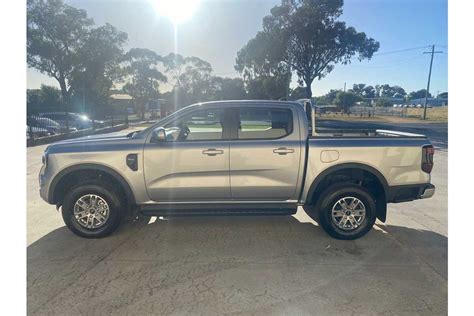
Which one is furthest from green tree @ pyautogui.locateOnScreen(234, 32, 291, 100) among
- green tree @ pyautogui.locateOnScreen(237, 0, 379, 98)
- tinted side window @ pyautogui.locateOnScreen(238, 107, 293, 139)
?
tinted side window @ pyautogui.locateOnScreen(238, 107, 293, 139)

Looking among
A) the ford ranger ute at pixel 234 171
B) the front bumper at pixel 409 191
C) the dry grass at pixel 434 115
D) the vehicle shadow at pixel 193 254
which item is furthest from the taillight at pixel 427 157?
the dry grass at pixel 434 115

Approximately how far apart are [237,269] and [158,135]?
1908mm

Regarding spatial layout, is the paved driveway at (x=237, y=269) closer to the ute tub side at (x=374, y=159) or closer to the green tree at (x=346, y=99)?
the ute tub side at (x=374, y=159)

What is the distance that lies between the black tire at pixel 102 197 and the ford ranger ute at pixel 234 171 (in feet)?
0.04

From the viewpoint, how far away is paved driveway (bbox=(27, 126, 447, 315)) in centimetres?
279

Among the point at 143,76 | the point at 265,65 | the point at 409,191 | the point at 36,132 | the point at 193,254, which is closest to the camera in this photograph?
the point at 193,254

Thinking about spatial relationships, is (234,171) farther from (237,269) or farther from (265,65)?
(265,65)

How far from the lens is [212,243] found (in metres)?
3.98

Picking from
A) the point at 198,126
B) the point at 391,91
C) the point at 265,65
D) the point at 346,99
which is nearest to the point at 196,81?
the point at 265,65

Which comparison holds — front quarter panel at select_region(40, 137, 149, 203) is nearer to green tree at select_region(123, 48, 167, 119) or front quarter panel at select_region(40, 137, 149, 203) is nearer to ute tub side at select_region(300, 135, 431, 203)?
ute tub side at select_region(300, 135, 431, 203)

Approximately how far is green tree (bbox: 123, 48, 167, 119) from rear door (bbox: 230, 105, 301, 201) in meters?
37.5

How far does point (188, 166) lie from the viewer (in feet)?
13.0

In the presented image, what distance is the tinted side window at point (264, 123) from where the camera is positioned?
13.3 ft

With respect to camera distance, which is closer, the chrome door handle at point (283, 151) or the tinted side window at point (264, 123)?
the chrome door handle at point (283, 151)
